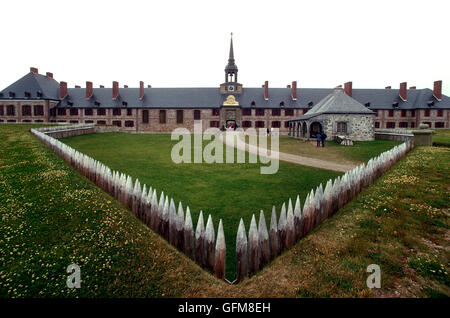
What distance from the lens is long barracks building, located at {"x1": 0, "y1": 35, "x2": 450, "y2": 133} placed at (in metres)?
45.3

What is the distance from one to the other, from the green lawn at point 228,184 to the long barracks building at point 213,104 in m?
34.5

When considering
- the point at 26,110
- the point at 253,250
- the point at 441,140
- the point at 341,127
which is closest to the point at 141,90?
the point at 26,110

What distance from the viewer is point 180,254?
4379 millimetres

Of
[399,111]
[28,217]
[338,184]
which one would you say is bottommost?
[28,217]

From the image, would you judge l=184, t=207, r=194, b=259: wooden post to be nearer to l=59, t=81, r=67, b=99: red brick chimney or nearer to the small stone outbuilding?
the small stone outbuilding

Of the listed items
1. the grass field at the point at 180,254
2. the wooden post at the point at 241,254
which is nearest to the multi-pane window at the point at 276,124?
the grass field at the point at 180,254

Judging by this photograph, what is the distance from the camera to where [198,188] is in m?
8.95

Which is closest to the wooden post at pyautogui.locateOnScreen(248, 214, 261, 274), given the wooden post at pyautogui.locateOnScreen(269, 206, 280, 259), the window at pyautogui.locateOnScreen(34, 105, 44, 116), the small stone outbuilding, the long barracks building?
the wooden post at pyautogui.locateOnScreen(269, 206, 280, 259)

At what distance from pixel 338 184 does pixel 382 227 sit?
1.30 metres

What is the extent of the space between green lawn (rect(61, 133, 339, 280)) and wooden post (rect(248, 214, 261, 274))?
0.51m

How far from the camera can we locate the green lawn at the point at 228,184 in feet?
22.2

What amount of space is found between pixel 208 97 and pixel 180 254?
47.1 meters
